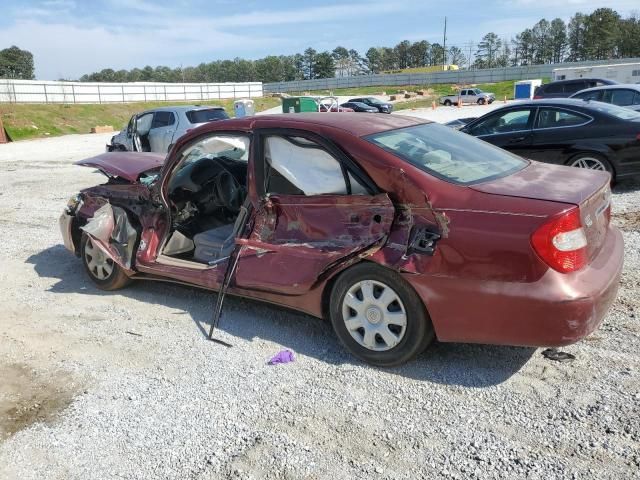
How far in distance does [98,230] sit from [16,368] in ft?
4.88

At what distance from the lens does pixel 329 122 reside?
157 inches

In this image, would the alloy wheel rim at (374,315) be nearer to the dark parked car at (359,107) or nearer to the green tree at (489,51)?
the dark parked car at (359,107)

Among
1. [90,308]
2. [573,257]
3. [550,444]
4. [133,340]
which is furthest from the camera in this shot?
[90,308]

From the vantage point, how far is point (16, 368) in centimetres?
405

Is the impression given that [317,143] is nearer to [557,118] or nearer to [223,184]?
[223,184]

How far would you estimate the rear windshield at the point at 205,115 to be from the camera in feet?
49.1

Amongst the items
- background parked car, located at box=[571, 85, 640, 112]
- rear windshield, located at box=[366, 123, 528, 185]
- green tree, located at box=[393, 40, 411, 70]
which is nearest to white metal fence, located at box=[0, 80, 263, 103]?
background parked car, located at box=[571, 85, 640, 112]

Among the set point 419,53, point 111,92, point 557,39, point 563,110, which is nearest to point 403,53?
point 419,53

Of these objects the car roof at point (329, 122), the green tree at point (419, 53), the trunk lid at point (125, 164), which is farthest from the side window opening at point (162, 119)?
the green tree at point (419, 53)

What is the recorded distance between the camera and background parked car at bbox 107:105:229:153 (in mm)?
14680

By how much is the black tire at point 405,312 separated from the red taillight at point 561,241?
30.1 inches

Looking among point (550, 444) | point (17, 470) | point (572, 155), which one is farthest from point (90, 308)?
point (572, 155)

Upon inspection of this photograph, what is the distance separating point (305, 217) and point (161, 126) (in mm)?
12090

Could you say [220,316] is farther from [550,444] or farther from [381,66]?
[381,66]
